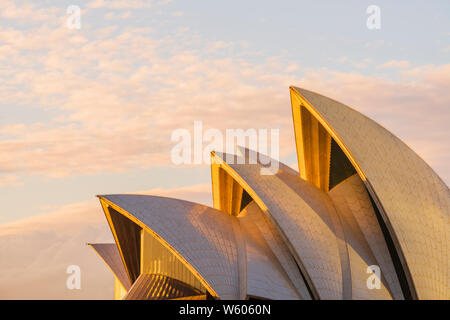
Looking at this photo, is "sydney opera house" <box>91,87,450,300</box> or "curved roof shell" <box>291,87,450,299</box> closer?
"curved roof shell" <box>291,87,450,299</box>

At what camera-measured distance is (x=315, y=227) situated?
28.8 metres

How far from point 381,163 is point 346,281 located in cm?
534

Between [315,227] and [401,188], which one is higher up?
[401,188]

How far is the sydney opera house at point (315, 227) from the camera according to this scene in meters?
27.3

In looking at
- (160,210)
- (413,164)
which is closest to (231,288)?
(160,210)

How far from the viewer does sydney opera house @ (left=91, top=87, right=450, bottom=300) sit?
2728 cm

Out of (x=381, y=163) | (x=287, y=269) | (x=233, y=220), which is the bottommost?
(x=287, y=269)

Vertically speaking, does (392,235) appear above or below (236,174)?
below

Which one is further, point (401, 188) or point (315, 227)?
point (315, 227)

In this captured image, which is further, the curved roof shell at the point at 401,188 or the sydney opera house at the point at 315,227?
the sydney opera house at the point at 315,227
